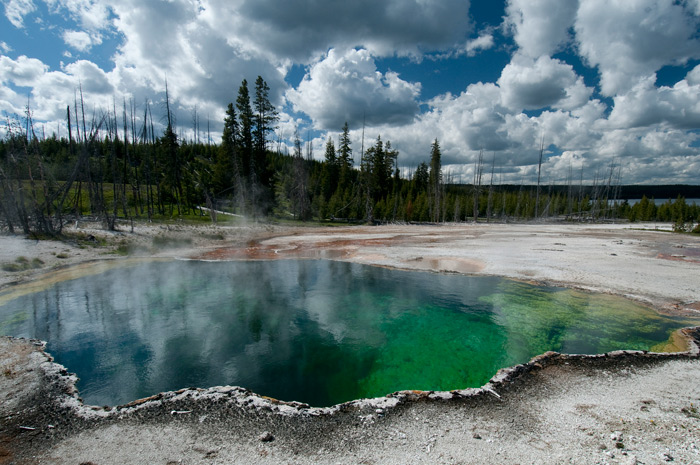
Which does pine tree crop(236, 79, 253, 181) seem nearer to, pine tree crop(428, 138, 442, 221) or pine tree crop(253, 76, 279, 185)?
pine tree crop(253, 76, 279, 185)

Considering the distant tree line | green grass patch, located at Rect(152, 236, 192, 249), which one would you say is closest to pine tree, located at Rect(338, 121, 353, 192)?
the distant tree line

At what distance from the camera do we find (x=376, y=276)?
14742 millimetres

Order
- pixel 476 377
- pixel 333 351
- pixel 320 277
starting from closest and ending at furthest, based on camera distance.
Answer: pixel 476 377, pixel 333 351, pixel 320 277

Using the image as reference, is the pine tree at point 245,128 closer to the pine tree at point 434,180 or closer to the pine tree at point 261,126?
the pine tree at point 261,126

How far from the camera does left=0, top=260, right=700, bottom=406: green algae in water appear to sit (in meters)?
6.43

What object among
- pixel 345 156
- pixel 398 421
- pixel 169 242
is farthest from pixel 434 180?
pixel 398 421

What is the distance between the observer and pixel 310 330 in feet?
29.0

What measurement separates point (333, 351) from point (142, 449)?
14.3 feet

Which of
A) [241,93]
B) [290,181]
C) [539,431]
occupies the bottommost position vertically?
[539,431]

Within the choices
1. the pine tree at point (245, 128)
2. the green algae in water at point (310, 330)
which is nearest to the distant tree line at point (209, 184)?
the pine tree at point (245, 128)

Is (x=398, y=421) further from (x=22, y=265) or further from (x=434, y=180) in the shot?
(x=434, y=180)

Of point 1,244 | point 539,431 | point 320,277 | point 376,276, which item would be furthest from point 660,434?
point 1,244

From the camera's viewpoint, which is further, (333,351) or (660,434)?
(333,351)

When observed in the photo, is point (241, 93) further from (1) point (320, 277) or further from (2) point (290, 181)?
(1) point (320, 277)
